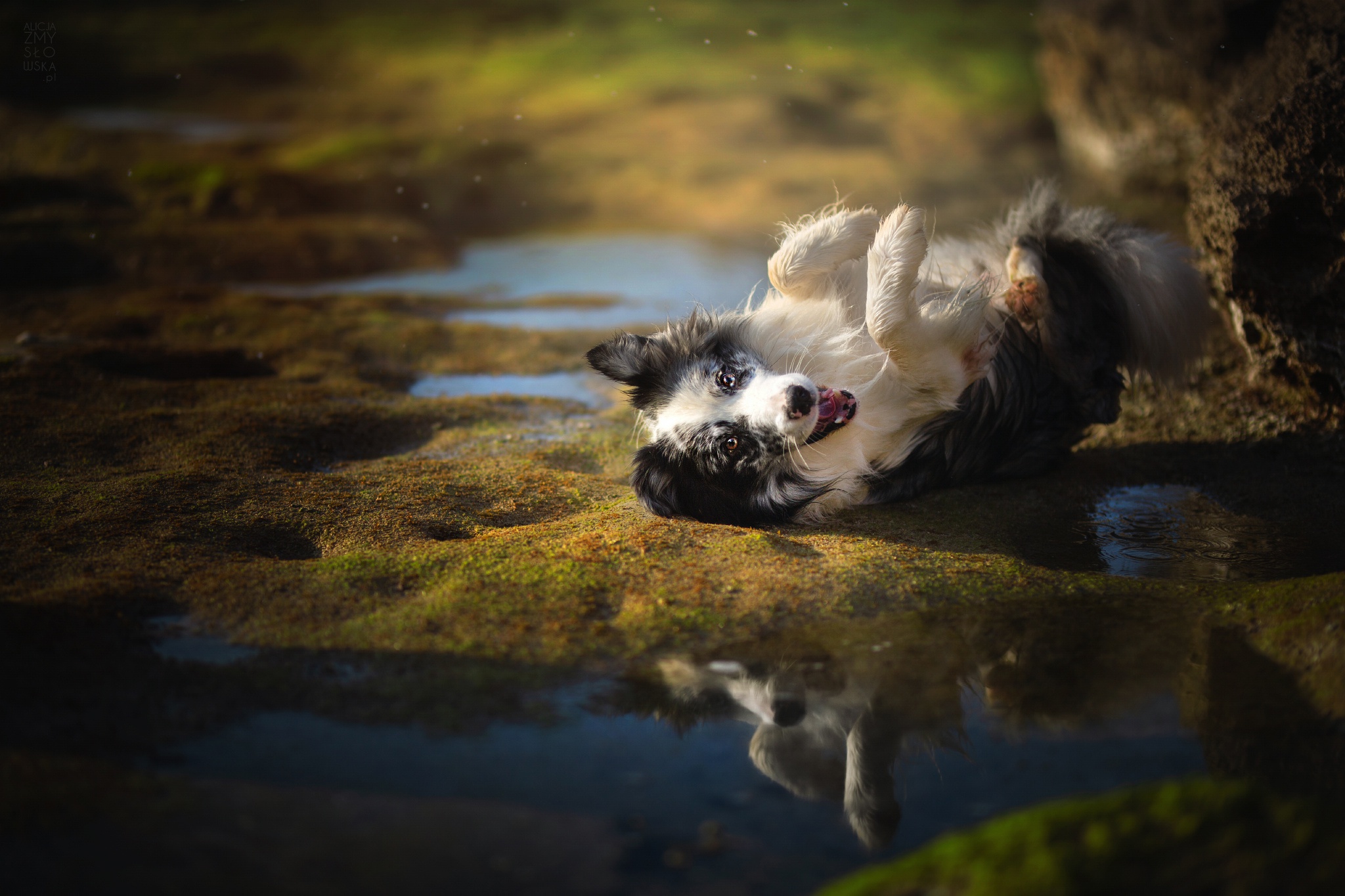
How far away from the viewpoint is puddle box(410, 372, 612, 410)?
4852 millimetres

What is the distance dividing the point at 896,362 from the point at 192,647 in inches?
93.2

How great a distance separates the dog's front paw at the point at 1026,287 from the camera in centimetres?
361

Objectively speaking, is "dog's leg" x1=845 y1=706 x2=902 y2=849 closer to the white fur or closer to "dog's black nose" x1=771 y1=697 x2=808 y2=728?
"dog's black nose" x1=771 y1=697 x2=808 y2=728

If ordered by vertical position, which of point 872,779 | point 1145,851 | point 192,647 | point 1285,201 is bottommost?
point 192,647

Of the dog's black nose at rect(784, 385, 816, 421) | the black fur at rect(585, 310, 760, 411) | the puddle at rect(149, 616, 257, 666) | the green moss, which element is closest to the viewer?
the green moss

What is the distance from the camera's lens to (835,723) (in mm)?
2086

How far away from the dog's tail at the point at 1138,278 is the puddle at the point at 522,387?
2194mm

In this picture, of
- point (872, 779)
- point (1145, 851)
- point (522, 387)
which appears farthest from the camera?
point (522, 387)

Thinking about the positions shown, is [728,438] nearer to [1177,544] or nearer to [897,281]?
[897,281]

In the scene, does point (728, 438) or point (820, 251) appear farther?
point (820, 251)

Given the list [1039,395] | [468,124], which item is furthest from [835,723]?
[468,124]

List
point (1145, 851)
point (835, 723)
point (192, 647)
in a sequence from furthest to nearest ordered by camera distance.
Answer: point (192, 647) < point (835, 723) < point (1145, 851)

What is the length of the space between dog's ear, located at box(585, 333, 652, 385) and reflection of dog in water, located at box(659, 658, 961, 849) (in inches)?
54.9

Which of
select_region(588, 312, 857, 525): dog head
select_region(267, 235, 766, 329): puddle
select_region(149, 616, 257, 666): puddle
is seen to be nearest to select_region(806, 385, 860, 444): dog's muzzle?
select_region(588, 312, 857, 525): dog head
